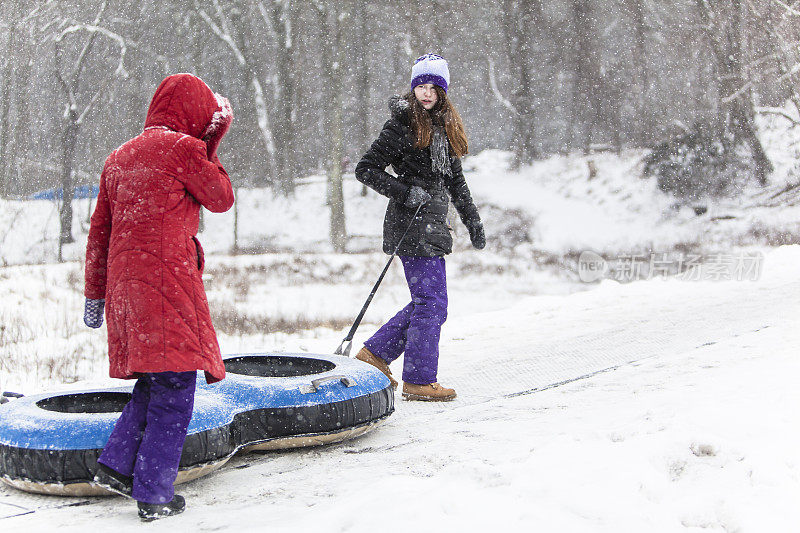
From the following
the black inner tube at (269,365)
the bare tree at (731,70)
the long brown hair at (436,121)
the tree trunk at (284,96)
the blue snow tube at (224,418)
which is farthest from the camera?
the bare tree at (731,70)

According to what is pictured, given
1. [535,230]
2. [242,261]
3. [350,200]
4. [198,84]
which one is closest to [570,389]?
[198,84]

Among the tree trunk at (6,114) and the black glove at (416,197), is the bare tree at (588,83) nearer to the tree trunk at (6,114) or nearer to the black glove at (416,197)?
the tree trunk at (6,114)

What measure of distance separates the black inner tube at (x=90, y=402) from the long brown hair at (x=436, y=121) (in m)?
2.06

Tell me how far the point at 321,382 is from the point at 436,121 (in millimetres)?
1702

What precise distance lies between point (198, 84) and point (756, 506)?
232 centimetres

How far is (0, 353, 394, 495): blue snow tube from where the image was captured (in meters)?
2.66

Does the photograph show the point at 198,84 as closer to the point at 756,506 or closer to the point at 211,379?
the point at 211,379

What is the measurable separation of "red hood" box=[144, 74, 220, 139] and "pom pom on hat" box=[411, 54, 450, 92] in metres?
1.79

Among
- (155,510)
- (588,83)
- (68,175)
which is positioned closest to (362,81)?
(588,83)

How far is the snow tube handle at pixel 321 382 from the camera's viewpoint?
3.31 meters

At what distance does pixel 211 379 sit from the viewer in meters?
2.55

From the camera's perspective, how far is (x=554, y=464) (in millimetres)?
2643

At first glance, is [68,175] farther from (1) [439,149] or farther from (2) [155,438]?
(2) [155,438]

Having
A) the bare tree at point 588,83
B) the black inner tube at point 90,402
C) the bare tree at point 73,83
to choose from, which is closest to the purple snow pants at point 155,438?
the black inner tube at point 90,402
